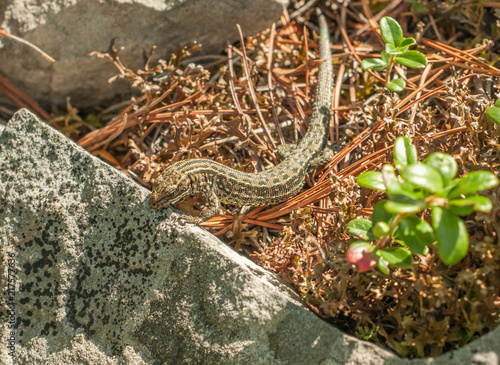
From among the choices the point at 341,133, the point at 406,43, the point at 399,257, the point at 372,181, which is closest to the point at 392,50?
the point at 406,43

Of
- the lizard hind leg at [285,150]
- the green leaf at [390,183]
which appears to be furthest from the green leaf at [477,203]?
the lizard hind leg at [285,150]

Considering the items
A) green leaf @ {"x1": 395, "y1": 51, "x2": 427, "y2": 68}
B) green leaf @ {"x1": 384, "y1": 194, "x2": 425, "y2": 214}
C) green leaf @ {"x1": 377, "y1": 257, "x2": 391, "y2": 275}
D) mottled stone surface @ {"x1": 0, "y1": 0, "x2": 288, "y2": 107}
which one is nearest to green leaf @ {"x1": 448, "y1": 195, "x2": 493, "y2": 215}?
green leaf @ {"x1": 384, "y1": 194, "x2": 425, "y2": 214}

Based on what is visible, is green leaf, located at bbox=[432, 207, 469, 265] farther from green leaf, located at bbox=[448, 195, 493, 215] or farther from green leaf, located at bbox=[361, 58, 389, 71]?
green leaf, located at bbox=[361, 58, 389, 71]

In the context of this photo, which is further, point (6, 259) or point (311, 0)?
point (311, 0)

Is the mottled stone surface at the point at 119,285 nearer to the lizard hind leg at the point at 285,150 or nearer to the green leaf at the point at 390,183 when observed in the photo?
the green leaf at the point at 390,183

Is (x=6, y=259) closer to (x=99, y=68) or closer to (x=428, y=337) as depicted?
(x=99, y=68)

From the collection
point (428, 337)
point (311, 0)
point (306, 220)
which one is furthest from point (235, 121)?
point (428, 337)
